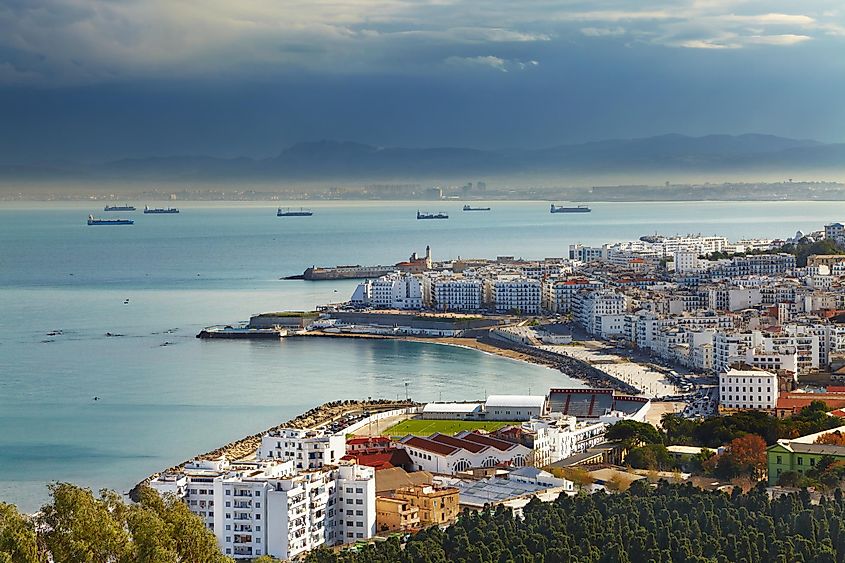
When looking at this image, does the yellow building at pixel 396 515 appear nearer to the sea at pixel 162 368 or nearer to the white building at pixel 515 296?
the sea at pixel 162 368

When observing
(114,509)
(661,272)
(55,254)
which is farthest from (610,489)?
(55,254)

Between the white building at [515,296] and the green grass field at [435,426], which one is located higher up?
the white building at [515,296]

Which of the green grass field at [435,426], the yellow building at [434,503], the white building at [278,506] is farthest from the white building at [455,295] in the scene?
the white building at [278,506]

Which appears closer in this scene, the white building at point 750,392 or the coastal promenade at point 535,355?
the white building at point 750,392

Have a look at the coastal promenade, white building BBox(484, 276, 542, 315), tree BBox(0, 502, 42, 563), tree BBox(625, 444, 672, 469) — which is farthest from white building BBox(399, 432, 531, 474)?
white building BBox(484, 276, 542, 315)

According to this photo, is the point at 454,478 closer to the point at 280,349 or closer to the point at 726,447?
the point at 726,447

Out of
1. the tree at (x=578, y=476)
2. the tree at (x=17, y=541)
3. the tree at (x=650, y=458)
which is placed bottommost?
the tree at (x=578, y=476)

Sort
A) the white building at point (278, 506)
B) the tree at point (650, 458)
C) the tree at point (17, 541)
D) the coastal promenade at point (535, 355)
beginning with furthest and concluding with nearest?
the coastal promenade at point (535, 355), the tree at point (650, 458), the white building at point (278, 506), the tree at point (17, 541)

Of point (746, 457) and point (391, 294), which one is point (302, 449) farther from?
point (391, 294)
